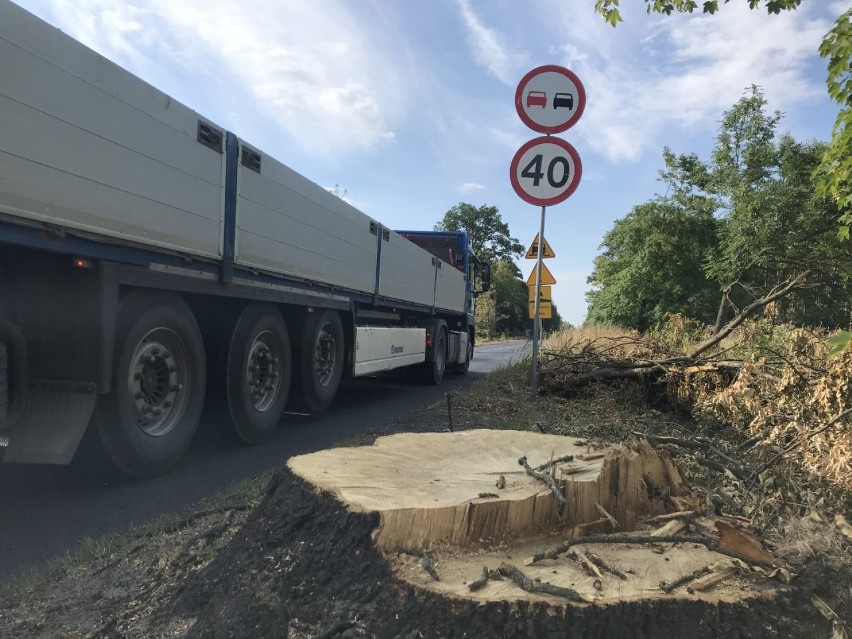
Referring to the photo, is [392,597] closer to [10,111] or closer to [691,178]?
[10,111]

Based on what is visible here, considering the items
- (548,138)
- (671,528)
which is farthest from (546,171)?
(671,528)

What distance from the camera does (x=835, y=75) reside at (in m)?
4.21

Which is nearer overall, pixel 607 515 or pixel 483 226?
pixel 607 515

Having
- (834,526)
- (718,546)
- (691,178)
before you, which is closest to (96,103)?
(718,546)

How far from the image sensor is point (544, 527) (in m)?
1.99

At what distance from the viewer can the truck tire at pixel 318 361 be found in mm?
6352

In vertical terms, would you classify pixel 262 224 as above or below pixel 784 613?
above

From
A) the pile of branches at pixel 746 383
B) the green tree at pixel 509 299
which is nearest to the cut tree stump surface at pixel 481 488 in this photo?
the pile of branches at pixel 746 383

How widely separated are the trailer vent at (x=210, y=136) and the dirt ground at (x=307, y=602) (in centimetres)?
301

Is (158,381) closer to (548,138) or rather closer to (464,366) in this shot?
(548,138)

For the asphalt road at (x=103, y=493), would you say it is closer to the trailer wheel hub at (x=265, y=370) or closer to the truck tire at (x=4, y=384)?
the trailer wheel hub at (x=265, y=370)

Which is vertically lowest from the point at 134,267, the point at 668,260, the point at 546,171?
the point at 134,267

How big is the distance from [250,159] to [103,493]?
9.22ft

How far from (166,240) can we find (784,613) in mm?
3897
